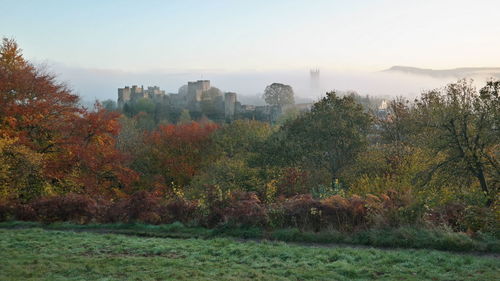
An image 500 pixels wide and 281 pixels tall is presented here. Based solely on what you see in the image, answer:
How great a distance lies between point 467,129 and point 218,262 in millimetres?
11920

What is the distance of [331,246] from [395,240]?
1.47m

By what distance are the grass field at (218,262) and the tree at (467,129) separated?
7.88 metres

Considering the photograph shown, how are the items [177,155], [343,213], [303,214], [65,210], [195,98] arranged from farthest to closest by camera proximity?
[195,98] → [177,155] → [65,210] → [303,214] → [343,213]

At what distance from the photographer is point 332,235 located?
445 inches

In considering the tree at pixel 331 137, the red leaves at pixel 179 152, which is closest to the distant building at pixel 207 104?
the red leaves at pixel 179 152

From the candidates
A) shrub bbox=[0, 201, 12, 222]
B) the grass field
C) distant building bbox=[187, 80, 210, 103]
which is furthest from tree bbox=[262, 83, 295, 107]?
the grass field

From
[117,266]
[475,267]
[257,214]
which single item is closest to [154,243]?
[117,266]

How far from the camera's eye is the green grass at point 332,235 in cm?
997

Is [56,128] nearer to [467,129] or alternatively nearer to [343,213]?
[343,213]

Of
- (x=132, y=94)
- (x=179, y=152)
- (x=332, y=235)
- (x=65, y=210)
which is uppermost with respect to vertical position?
(x=132, y=94)

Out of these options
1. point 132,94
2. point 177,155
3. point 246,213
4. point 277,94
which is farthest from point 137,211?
point 132,94

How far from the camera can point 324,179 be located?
24.1 metres

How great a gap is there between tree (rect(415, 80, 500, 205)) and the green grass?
20.9 feet

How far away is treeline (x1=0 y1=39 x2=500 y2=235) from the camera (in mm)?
12492
